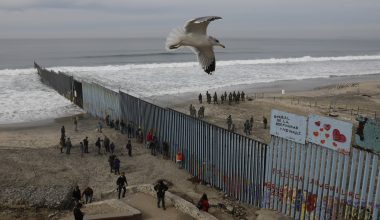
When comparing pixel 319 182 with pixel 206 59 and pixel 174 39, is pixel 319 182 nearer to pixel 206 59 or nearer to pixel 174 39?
pixel 206 59

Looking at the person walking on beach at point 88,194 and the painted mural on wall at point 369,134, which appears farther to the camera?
the person walking on beach at point 88,194

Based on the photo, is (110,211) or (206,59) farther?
(110,211)

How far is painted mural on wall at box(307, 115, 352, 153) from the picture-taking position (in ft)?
34.1

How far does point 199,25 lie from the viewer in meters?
7.89

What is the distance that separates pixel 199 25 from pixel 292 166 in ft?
20.3

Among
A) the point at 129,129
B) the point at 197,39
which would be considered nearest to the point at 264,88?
the point at 129,129

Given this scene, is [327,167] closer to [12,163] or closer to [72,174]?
[72,174]

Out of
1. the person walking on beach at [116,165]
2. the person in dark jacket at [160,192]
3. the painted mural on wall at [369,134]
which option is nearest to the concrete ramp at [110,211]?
the person in dark jacket at [160,192]

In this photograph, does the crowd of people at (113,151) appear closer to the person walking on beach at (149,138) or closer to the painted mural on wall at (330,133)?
the person walking on beach at (149,138)

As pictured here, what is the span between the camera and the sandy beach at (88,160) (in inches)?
575

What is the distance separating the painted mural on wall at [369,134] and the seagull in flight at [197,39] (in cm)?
405

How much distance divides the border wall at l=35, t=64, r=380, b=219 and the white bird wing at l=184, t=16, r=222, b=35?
14.9 feet

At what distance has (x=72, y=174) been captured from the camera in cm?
1775

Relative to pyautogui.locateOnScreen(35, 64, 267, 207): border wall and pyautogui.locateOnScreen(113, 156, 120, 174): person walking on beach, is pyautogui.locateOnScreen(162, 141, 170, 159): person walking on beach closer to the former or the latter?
pyautogui.locateOnScreen(35, 64, 267, 207): border wall
